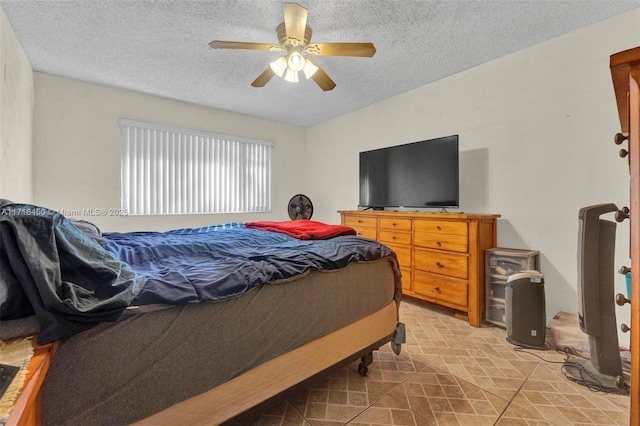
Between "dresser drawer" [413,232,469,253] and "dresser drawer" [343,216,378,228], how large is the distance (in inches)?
22.5

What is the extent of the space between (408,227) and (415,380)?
5.13 feet

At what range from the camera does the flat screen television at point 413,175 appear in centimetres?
281

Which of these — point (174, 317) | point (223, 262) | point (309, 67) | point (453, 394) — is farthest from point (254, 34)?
point (453, 394)

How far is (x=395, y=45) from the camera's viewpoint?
8.26 ft

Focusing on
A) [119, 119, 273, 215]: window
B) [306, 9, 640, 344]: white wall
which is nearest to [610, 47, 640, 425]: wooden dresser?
[306, 9, 640, 344]: white wall

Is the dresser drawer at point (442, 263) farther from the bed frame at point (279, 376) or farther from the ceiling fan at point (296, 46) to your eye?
the ceiling fan at point (296, 46)

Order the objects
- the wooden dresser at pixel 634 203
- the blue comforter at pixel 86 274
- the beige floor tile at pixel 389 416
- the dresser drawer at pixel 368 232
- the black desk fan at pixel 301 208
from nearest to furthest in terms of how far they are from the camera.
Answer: the wooden dresser at pixel 634 203, the blue comforter at pixel 86 274, the beige floor tile at pixel 389 416, the dresser drawer at pixel 368 232, the black desk fan at pixel 301 208

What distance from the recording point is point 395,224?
3086 millimetres

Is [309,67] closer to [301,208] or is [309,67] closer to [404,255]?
[404,255]

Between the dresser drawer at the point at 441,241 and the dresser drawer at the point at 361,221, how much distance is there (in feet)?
1.88

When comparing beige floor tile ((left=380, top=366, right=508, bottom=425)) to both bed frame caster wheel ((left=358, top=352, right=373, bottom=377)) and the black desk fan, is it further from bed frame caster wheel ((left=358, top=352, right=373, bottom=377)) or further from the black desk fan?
the black desk fan

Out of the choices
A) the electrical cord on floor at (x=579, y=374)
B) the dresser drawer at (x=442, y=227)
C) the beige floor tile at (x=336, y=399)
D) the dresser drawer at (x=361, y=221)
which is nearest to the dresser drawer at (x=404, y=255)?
the dresser drawer at (x=442, y=227)

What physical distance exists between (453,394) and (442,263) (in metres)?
1.30

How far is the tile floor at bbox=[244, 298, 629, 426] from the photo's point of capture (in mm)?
1394
